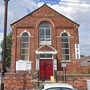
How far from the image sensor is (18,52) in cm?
2003

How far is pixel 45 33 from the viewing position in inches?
823

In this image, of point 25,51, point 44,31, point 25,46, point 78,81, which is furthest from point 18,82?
point 44,31

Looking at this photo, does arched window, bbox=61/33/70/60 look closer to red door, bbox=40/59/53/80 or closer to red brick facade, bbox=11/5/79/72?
red brick facade, bbox=11/5/79/72

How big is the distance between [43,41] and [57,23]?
306 cm

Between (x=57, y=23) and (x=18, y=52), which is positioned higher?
(x=57, y=23)

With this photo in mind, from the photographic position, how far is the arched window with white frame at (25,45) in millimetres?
20142

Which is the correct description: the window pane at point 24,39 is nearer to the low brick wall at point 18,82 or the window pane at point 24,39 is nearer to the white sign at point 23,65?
the white sign at point 23,65

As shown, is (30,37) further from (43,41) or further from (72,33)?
(72,33)

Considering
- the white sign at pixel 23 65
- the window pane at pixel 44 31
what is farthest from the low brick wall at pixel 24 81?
the window pane at pixel 44 31

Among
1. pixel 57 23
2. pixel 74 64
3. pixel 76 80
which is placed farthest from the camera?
pixel 57 23

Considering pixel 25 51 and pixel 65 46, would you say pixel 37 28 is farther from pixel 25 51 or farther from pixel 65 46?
pixel 65 46

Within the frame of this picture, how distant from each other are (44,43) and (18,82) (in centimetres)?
737

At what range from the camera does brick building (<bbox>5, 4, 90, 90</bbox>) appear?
19422 millimetres

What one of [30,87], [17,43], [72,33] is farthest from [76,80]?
[17,43]
